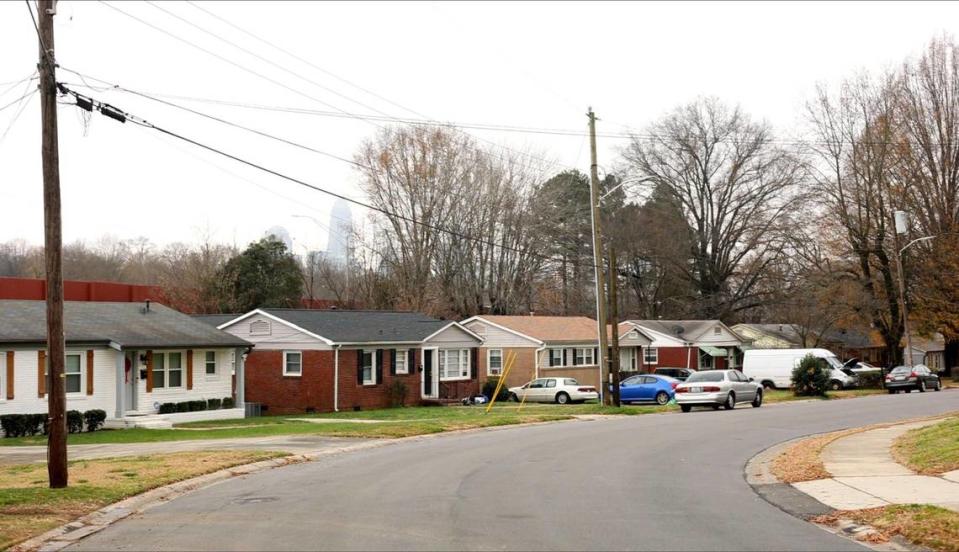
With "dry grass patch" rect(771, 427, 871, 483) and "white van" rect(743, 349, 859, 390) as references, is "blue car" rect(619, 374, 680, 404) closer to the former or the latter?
"white van" rect(743, 349, 859, 390)

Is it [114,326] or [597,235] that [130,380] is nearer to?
[114,326]

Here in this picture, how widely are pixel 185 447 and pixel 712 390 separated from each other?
20.4 metres

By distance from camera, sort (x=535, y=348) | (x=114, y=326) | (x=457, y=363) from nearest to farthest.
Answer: (x=114, y=326)
(x=457, y=363)
(x=535, y=348)

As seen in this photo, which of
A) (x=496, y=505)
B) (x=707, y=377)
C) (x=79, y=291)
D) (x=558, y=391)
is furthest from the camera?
(x=79, y=291)

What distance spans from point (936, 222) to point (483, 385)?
30158mm

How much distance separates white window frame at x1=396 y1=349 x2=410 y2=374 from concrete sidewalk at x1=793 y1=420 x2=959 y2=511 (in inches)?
1077

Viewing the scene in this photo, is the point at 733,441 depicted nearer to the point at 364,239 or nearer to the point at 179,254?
the point at 364,239

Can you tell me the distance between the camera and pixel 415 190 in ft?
205

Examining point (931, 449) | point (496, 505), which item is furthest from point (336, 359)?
point (496, 505)

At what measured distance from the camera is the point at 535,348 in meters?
52.3

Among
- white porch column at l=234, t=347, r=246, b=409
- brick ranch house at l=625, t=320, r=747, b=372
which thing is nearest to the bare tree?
brick ranch house at l=625, t=320, r=747, b=372

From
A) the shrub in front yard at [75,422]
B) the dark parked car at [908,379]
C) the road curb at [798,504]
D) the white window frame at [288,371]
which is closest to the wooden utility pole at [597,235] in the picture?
the white window frame at [288,371]

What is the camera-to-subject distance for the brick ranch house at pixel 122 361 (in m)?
31.3

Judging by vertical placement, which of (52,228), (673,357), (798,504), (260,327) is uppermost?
(52,228)
